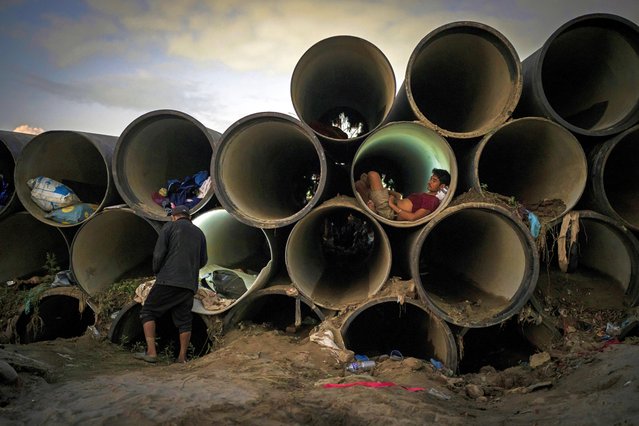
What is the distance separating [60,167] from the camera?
217 inches

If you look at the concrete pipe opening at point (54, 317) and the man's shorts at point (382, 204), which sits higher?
the man's shorts at point (382, 204)

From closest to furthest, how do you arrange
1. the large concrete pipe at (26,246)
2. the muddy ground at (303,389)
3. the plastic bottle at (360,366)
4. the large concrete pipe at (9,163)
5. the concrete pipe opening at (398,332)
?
the muddy ground at (303,389) < the plastic bottle at (360,366) < the concrete pipe opening at (398,332) < the large concrete pipe at (9,163) < the large concrete pipe at (26,246)

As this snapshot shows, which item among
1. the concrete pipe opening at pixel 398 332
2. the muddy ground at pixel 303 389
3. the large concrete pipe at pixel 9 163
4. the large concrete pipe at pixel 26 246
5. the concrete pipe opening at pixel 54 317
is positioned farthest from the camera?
the large concrete pipe at pixel 26 246

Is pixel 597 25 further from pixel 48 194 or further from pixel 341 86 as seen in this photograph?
pixel 48 194

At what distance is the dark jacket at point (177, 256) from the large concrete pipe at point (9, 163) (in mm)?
2332

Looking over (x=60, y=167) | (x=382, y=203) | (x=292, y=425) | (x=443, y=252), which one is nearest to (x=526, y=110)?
(x=382, y=203)

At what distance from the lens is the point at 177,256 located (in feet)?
14.0

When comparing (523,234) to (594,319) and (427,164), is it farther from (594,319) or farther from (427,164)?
(427,164)

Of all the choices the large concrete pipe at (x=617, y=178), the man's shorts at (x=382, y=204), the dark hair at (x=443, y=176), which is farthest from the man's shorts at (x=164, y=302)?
the large concrete pipe at (x=617, y=178)

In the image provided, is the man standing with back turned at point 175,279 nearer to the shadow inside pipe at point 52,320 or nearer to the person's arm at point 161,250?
the person's arm at point 161,250

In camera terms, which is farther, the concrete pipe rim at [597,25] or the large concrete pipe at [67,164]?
the large concrete pipe at [67,164]

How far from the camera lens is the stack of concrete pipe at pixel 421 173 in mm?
4297

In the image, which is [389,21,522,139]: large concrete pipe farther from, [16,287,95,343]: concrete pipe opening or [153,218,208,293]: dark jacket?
[16,287,95,343]: concrete pipe opening

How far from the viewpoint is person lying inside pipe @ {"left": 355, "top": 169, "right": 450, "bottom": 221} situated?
4.42 metres
